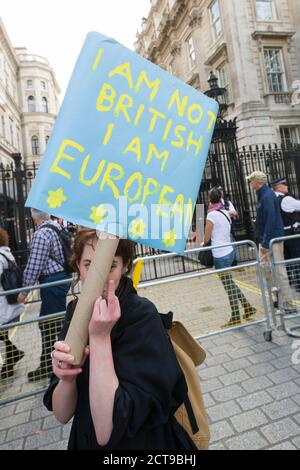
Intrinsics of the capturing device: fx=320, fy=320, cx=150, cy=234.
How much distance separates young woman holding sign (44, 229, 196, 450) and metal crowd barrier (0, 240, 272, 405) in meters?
1.96

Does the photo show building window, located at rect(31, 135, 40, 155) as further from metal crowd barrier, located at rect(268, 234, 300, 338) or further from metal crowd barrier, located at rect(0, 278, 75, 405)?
metal crowd barrier, located at rect(268, 234, 300, 338)

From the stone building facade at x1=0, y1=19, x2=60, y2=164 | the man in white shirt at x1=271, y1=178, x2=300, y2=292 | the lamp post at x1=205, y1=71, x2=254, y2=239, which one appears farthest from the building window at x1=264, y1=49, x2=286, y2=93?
the stone building facade at x1=0, y1=19, x2=60, y2=164

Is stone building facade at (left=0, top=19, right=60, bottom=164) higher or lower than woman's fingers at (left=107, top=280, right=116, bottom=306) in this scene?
higher

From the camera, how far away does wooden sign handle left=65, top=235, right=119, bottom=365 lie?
1057mm

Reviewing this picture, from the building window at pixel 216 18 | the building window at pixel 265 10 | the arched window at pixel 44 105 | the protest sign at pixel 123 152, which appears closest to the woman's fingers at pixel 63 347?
the protest sign at pixel 123 152

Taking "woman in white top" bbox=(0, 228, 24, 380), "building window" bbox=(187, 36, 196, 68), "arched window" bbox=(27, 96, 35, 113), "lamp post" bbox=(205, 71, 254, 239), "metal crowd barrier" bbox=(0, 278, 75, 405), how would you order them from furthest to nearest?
"arched window" bbox=(27, 96, 35, 113) < "building window" bbox=(187, 36, 196, 68) < "lamp post" bbox=(205, 71, 254, 239) < "woman in white top" bbox=(0, 228, 24, 380) < "metal crowd barrier" bbox=(0, 278, 75, 405)

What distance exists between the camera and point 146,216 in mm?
1248

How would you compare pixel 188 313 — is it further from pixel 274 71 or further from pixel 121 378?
pixel 274 71

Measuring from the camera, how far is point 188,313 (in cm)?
514

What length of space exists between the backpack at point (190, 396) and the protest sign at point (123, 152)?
1.44 feet

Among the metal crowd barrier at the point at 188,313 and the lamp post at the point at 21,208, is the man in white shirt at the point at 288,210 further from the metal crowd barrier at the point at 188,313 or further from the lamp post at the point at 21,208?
the lamp post at the point at 21,208
